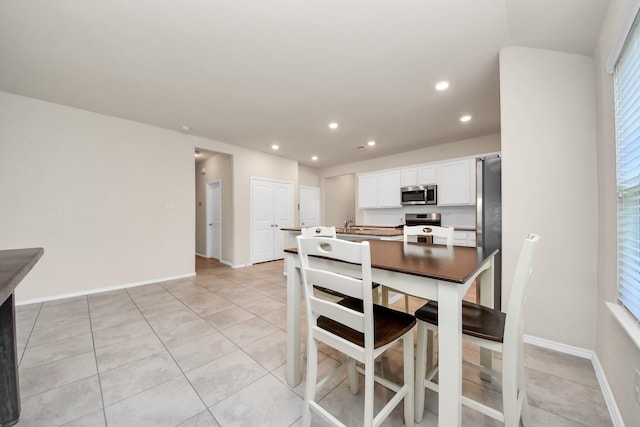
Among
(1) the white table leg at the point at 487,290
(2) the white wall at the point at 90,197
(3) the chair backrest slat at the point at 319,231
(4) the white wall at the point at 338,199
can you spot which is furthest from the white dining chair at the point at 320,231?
(4) the white wall at the point at 338,199

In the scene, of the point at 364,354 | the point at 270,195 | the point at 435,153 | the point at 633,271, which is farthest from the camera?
the point at 270,195

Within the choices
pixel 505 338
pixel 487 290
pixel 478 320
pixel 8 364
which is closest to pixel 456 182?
pixel 487 290

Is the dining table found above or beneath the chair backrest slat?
beneath

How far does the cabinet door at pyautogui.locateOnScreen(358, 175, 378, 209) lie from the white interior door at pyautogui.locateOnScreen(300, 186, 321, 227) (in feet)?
5.34

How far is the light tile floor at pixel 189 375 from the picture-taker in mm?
1329

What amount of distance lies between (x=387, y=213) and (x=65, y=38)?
5638 mm

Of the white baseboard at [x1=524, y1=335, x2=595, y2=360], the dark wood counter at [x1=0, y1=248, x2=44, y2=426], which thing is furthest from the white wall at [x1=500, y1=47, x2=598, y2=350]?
the dark wood counter at [x1=0, y1=248, x2=44, y2=426]

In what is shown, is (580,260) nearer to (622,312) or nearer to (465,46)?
(622,312)

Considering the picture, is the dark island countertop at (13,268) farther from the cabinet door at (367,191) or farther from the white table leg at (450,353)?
the cabinet door at (367,191)

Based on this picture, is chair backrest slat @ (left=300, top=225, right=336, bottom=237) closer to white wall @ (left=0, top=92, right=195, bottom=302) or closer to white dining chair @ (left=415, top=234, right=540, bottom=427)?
white dining chair @ (left=415, top=234, right=540, bottom=427)

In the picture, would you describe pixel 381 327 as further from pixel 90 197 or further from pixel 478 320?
pixel 90 197

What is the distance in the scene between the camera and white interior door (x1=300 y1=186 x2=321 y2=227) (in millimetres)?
6879

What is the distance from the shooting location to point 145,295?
331 cm

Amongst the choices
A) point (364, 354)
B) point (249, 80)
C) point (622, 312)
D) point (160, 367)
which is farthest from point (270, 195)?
point (622, 312)
